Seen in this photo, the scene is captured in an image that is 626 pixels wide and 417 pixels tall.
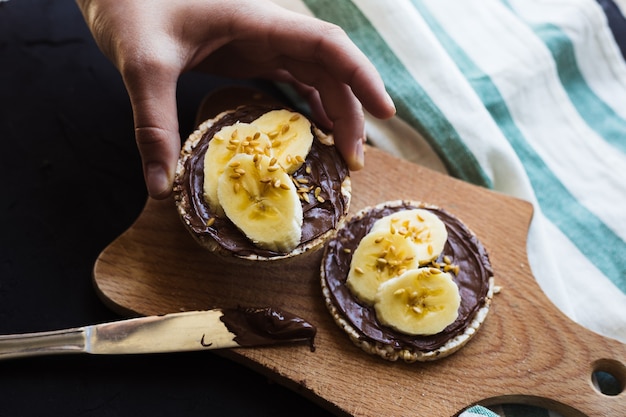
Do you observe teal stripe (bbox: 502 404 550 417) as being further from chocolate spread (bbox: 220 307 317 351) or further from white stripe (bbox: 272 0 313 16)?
white stripe (bbox: 272 0 313 16)

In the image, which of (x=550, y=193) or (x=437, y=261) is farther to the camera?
(x=550, y=193)

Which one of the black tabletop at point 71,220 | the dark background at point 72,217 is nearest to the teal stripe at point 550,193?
the dark background at point 72,217

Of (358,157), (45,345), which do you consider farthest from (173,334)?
(358,157)

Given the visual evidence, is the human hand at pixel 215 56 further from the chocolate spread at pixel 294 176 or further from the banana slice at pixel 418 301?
the banana slice at pixel 418 301

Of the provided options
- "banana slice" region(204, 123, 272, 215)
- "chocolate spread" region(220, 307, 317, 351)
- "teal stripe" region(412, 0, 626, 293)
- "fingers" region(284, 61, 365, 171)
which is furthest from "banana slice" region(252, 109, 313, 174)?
"teal stripe" region(412, 0, 626, 293)

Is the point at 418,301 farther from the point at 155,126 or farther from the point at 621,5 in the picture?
the point at 621,5

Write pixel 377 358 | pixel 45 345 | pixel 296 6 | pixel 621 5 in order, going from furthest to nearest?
pixel 621 5, pixel 296 6, pixel 377 358, pixel 45 345

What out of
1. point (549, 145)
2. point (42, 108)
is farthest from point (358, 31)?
point (42, 108)
